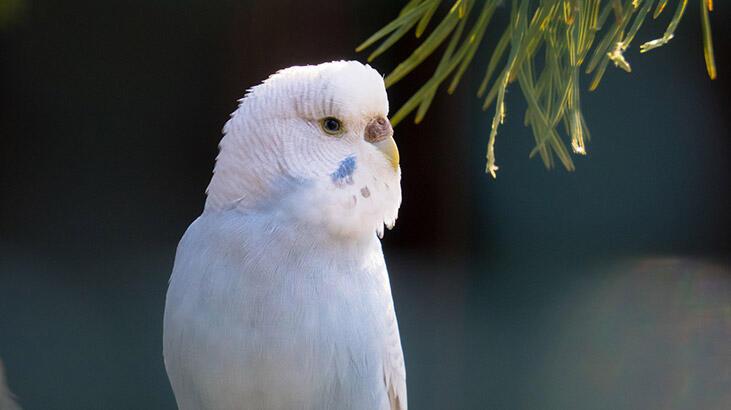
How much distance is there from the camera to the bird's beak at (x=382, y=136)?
1.11 meters

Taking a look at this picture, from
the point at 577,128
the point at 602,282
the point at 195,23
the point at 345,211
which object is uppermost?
the point at 195,23

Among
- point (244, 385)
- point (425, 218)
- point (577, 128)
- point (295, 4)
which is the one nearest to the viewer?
point (577, 128)

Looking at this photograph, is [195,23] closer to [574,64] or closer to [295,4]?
[295,4]

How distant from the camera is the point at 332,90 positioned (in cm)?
107

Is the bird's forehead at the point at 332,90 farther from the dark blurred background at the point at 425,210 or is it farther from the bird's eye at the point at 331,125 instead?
the dark blurred background at the point at 425,210

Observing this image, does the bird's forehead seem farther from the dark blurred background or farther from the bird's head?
the dark blurred background

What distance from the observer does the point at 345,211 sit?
1.08 m

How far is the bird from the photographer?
1041 millimetres

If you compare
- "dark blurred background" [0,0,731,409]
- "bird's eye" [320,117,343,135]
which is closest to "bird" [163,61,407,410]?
"bird's eye" [320,117,343,135]

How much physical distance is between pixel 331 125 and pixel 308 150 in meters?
0.04

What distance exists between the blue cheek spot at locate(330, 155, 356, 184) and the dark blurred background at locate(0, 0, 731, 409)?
0.88 meters

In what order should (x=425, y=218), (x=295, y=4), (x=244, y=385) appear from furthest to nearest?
1. (x=425, y=218)
2. (x=295, y=4)
3. (x=244, y=385)

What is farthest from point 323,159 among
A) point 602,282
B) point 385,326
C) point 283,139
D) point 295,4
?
point 602,282

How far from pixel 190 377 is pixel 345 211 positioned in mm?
250
